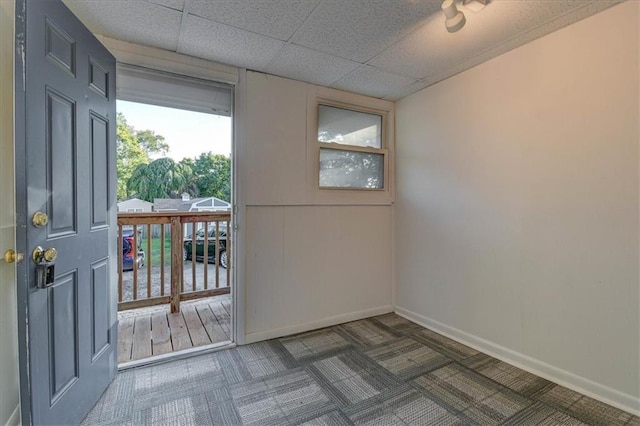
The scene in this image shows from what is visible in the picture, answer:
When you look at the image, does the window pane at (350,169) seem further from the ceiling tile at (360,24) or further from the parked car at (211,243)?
the parked car at (211,243)

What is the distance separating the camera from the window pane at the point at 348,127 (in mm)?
2912

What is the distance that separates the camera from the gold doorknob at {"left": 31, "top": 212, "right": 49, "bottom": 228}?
1235mm

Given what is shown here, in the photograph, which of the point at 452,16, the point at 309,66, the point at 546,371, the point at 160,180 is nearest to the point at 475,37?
the point at 452,16

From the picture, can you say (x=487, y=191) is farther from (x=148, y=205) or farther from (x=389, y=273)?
(x=148, y=205)

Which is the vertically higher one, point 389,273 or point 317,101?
point 317,101

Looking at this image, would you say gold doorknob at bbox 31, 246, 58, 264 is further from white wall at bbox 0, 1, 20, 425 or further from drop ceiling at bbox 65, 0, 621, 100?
drop ceiling at bbox 65, 0, 621, 100

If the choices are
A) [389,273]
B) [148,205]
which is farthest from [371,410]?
[148,205]

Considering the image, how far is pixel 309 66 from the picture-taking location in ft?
7.89

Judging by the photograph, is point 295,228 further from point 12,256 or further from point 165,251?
point 12,256

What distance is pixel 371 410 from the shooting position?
1702mm

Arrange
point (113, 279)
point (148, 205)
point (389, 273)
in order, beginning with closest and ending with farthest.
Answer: point (113, 279), point (389, 273), point (148, 205)

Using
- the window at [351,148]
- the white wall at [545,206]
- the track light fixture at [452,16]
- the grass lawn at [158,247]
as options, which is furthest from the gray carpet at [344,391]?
the track light fixture at [452,16]

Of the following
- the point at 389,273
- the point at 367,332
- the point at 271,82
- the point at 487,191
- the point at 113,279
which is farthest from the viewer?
the point at 389,273

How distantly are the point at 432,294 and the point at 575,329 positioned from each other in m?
1.11
